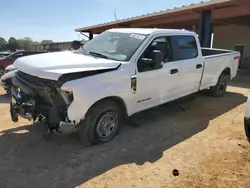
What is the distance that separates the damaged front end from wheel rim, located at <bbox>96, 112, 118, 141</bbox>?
1.74 feet

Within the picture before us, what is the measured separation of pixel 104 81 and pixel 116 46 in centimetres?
118

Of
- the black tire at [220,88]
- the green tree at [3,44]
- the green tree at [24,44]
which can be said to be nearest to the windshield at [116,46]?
the black tire at [220,88]

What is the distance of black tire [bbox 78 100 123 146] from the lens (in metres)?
4.04

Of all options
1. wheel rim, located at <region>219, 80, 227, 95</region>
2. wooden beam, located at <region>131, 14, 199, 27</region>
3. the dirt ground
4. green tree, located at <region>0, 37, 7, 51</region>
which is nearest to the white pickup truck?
the dirt ground

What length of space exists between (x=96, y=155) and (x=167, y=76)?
2.22 metres

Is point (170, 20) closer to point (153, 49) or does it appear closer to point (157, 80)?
point (153, 49)

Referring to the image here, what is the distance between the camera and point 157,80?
16.2ft

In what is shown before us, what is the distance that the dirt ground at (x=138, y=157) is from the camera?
10.9 feet

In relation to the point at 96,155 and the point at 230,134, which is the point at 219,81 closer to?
the point at 230,134

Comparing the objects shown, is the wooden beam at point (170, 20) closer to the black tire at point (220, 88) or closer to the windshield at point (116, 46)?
the black tire at point (220, 88)

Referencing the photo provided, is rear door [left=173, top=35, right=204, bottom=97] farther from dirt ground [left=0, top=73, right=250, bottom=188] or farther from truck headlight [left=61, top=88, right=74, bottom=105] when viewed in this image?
truck headlight [left=61, top=88, right=74, bottom=105]

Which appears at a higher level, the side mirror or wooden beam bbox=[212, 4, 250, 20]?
wooden beam bbox=[212, 4, 250, 20]

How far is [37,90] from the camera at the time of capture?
13.3ft

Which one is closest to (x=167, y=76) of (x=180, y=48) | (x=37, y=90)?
(x=180, y=48)
